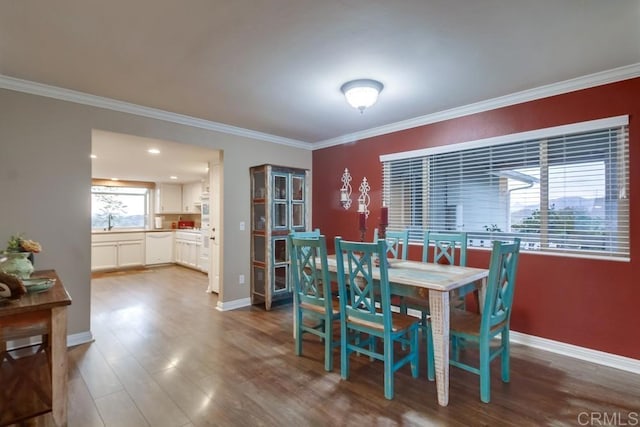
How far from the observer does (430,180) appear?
388cm

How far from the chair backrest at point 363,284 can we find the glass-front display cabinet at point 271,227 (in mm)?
1950

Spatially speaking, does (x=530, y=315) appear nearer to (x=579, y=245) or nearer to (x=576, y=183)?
(x=579, y=245)

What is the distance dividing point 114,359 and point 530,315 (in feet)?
12.6

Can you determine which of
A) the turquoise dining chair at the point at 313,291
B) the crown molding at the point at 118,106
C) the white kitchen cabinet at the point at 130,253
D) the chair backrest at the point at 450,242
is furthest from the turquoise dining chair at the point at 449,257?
the white kitchen cabinet at the point at 130,253

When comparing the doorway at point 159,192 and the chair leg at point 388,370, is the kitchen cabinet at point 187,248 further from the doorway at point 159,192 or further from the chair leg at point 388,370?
the chair leg at point 388,370

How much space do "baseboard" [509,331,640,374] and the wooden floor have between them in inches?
4.3

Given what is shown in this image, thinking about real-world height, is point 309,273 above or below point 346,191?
below

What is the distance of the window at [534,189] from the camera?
2.66 metres

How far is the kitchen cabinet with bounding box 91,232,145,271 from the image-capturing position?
21.6ft

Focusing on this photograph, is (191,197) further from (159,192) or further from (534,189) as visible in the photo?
(534,189)

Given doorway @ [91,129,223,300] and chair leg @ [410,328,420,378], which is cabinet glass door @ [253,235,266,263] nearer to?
doorway @ [91,129,223,300]

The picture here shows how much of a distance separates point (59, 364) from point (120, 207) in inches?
280

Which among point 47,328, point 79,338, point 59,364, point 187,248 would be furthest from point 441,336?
point 187,248

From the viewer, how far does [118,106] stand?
331cm
